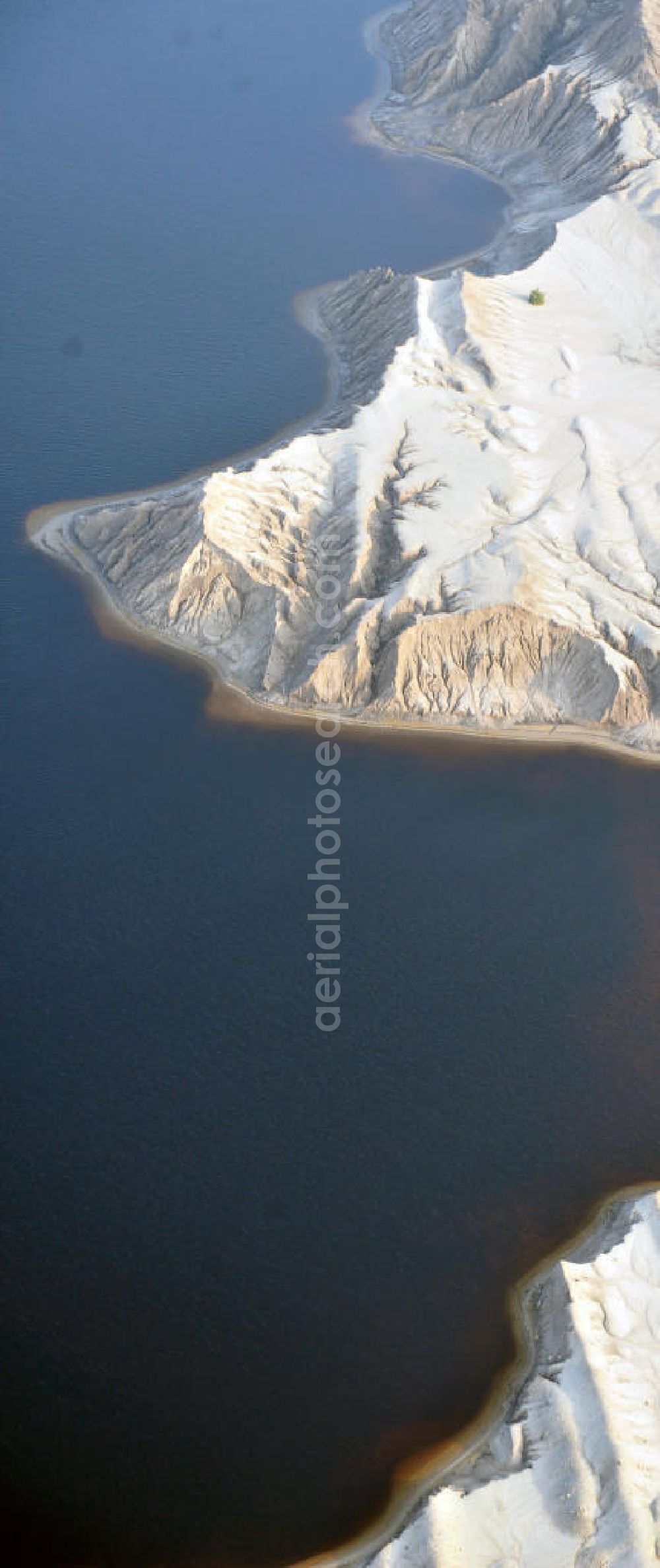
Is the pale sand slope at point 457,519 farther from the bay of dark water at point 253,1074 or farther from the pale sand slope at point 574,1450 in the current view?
the pale sand slope at point 574,1450

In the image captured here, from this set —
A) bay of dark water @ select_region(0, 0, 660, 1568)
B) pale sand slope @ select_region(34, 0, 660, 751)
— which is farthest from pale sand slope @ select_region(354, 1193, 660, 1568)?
pale sand slope @ select_region(34, 0, 660, 751)

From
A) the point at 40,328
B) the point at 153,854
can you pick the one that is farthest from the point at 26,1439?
the point at 40,328

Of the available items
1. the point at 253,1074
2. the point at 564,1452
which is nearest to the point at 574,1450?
the point at 564,1452

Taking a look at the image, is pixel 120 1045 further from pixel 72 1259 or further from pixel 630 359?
pixel 630 359

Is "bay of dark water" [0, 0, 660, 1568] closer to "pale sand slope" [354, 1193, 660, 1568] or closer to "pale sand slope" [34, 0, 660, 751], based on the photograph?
"pale sand slope" [354, 1193, 660, 1568]

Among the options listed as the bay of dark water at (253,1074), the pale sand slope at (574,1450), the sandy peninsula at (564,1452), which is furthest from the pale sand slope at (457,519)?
the pale sand slope at (574,1450)
